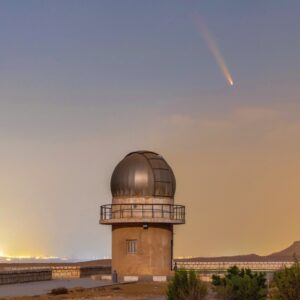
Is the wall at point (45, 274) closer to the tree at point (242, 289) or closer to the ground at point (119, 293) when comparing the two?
the ground at point (119, 293)

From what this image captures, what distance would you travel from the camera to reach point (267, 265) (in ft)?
171

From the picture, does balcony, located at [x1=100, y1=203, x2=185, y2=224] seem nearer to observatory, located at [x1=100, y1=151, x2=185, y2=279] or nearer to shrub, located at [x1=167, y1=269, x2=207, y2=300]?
observatory, located at [x1=100, y1=151, x2=185, y2=279]

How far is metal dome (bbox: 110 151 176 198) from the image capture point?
4047 centimetres

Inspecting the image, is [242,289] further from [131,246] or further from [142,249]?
[131,246]

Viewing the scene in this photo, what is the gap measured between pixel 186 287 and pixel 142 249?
2033cm

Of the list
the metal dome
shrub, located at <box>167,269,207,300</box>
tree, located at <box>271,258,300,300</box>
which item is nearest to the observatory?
the metal dome

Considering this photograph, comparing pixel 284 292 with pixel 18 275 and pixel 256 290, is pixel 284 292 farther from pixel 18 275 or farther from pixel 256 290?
pixel 18 275

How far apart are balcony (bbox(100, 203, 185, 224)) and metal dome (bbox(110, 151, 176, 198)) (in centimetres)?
69

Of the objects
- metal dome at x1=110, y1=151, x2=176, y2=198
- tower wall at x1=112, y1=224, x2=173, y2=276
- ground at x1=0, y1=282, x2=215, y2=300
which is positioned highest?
metal dome at x1=110, y1=151, x2=176, y2=198

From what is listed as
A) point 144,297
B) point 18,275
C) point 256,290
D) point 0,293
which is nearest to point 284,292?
point 256,290

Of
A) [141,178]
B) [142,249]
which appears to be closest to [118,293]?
[142,249]

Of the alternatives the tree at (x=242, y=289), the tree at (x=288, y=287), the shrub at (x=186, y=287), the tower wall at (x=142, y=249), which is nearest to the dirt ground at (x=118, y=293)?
the tower wall at (x=142, y=249)

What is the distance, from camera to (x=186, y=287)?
66.7 feet

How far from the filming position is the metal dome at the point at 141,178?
1593 inches
